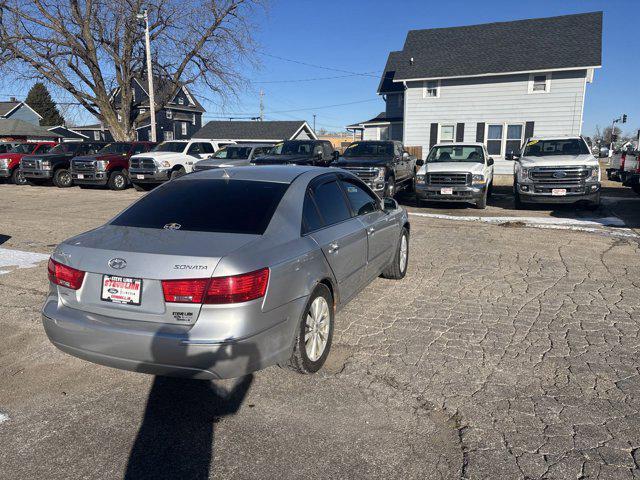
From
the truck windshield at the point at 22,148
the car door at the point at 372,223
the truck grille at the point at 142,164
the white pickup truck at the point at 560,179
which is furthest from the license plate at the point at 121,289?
the truck windshield at the point at 22,148

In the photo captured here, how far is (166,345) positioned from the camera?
2859mm

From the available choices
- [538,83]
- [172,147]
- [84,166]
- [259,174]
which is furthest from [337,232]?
[538,83]

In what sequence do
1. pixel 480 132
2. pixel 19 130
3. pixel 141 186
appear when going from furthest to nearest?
pixel 19 130 < pixel 480 132 < pixel 141 186

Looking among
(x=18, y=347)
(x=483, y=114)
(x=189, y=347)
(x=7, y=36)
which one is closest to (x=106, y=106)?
(x=7, y=36)

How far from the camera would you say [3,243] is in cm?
852

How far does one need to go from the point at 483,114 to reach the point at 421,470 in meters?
21.3

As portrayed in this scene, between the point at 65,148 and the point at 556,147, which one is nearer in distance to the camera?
the point at 556,147

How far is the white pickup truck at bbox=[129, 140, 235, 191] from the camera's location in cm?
1691

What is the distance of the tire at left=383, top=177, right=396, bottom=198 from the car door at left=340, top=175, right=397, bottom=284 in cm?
806

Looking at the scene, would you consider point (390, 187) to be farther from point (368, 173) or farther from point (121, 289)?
point (121, 289)

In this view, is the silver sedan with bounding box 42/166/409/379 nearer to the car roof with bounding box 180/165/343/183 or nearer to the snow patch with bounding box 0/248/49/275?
the car roof with bounding box 180/165/343/183

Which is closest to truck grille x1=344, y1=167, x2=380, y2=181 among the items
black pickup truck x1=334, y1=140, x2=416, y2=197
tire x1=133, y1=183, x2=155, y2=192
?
black pickup truck x1=334, y1=140, x2=416, y2=197

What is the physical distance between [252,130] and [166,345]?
44.7 m

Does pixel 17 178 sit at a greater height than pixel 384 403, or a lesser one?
greater
